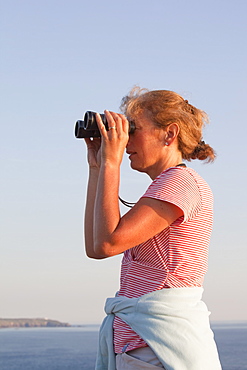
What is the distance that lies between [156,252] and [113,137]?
0.52 m

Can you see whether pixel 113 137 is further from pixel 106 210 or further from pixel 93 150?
pixel 93 150

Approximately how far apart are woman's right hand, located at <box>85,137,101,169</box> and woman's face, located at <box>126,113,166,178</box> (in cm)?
39

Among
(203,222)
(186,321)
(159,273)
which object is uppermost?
(203,222)

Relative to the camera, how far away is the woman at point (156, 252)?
8.87 feet

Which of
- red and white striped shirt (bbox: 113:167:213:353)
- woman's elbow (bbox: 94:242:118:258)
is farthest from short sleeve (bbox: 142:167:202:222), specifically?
woman's elbow (bbox: 94:242:118:258)

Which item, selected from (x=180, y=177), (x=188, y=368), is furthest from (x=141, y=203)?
(x=188, y=368)

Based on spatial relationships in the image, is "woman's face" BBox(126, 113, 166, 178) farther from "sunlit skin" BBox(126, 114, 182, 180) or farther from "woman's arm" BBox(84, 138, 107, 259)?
"woman's arm" BBox(84, 138, 107, 259)

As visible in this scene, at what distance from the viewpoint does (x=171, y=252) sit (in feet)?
9.12

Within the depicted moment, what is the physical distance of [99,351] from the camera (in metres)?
2.94

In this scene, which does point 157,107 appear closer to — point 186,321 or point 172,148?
point 172,148

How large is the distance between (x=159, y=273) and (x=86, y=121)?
2.51ft

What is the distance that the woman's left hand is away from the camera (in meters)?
2.87

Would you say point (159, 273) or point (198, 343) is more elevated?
point (159, 273)

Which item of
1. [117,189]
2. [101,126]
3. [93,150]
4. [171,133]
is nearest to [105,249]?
[117,189]
